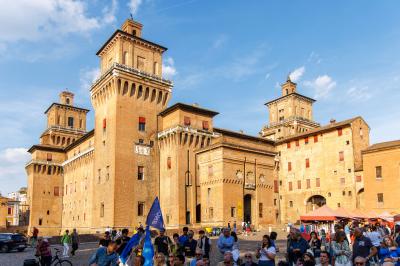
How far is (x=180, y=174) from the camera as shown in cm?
4778

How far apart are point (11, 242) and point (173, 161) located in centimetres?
2051

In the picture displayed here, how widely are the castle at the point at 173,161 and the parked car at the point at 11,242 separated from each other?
13.2 m

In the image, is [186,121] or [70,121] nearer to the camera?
[186,121]

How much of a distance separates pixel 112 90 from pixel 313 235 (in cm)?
3731

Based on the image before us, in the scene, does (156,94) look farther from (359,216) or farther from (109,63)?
(359,216)

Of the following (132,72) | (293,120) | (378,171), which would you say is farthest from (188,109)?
(293,120)

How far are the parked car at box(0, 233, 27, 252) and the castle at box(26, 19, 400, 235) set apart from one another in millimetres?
13151

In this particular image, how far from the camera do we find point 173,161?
48.6 meters

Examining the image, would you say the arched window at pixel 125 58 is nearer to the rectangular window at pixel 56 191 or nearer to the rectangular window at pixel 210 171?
the rectangular window at pixel 210 171

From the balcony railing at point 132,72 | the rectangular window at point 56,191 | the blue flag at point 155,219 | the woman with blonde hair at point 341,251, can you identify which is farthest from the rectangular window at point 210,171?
the woman with blonde hair at point 341,251

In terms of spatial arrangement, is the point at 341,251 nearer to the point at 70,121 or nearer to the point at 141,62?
the point at 141,62

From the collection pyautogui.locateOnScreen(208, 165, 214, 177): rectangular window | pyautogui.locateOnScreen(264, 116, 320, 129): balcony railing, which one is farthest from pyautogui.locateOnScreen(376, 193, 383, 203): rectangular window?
pyautogui.locateOnScreen(264, 116, 320, 129): balcony railing

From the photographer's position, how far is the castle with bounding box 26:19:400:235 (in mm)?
46875

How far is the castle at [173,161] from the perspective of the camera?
46.9m
